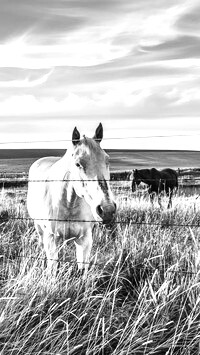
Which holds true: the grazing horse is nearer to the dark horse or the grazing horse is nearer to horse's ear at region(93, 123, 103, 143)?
horse's ear at region(93, 123, 103, 143)

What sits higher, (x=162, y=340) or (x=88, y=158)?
(x=88, y=158)

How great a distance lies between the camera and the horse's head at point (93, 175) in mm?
3846

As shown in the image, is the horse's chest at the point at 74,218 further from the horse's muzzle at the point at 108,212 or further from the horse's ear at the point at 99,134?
the horse's muzzle at the point at 108,212

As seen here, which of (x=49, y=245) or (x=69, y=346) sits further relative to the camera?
(x=49, y=245)

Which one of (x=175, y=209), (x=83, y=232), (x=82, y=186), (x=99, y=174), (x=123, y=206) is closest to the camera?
(x=99, y=174)

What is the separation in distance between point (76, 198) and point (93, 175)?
101cm

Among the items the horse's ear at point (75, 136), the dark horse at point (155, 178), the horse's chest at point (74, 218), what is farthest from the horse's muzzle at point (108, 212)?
the dark horse at point (155, 178)

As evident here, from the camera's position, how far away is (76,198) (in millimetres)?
5062

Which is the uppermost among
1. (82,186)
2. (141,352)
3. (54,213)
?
(82,186)

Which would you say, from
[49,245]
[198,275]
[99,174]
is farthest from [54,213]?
[198,275]

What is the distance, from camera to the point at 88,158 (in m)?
4.24

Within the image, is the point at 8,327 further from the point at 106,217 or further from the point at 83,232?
the point at 83,232

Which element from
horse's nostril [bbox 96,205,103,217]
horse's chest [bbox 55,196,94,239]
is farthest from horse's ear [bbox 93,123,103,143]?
A: horse's nostril [bbox 96,205,103,217]

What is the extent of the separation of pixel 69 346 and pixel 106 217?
1004 millimetres
